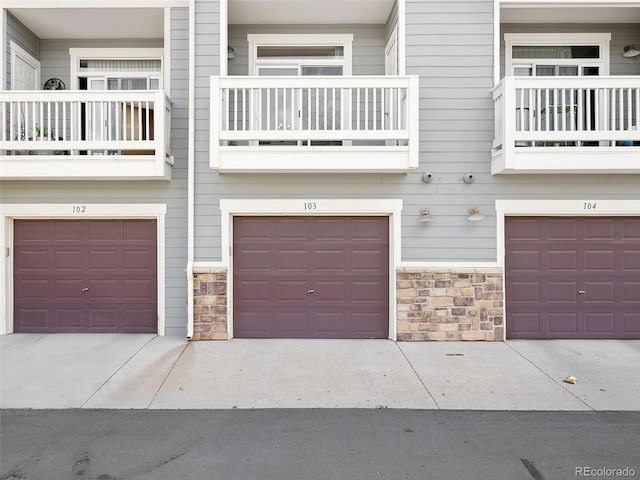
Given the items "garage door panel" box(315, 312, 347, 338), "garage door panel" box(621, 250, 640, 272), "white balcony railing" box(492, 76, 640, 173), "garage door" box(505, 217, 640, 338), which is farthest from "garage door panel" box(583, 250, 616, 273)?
"garage door panel" box(315, 312, 347, 338)

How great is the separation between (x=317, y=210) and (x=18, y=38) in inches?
243

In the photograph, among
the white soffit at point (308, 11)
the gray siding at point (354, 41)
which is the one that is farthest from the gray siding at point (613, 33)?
the white soffit at point (308, 11)

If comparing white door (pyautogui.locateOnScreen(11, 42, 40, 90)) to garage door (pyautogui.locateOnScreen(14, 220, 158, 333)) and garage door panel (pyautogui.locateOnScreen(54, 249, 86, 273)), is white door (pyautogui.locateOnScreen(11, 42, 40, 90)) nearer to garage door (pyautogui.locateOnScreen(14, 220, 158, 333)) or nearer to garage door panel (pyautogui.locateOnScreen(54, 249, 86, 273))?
garage door (pyautogui.locateOnScreen(14, 220, 158, 333))

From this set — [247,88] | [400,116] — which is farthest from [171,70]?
[400,116]

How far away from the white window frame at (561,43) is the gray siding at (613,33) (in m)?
0.08

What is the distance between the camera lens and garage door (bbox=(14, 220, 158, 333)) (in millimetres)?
7637

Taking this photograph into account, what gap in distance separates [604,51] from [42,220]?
34.4 feet

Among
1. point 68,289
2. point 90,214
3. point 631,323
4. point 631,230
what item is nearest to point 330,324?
point 90,214

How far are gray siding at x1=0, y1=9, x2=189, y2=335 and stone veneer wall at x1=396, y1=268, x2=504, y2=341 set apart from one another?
12.3 feet

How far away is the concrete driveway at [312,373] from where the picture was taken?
192 inches

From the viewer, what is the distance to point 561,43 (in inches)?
313

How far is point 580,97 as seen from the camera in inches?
259

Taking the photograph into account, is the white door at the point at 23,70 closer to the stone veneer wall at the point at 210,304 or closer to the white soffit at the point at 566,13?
the stone veneer wall at the point at 210,304

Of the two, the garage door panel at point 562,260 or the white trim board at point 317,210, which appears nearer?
the white trim board at point 317,210
